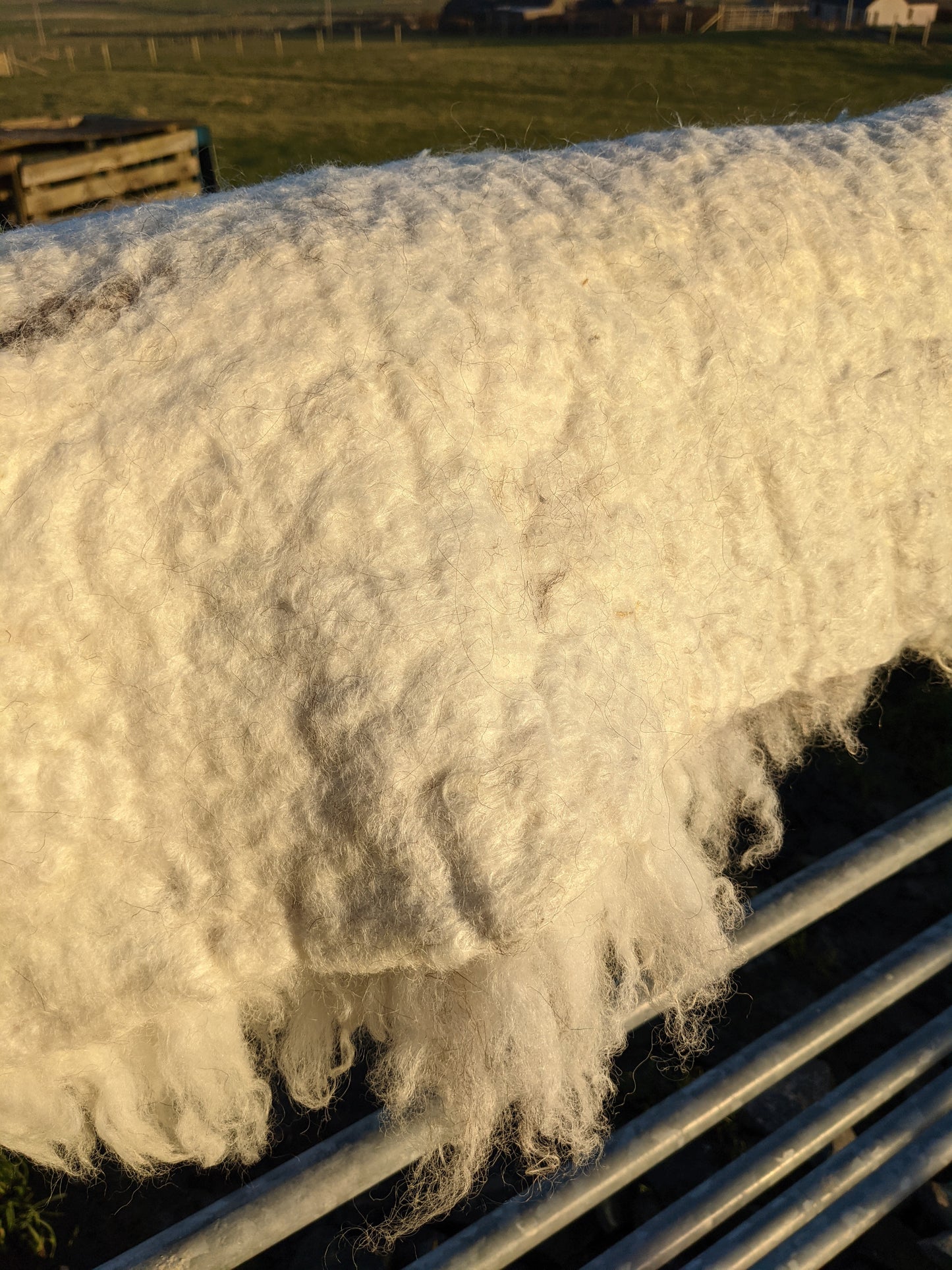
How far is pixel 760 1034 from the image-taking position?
1557 mm

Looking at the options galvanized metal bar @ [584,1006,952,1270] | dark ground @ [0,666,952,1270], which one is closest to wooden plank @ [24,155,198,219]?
dark ground @ [0,666,952,1270]

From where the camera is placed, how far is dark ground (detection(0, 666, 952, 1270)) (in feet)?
4.20

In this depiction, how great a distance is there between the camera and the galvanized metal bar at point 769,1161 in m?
0.70

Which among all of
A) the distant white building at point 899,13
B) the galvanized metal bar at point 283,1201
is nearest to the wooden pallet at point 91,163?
the galvanized metal bar at point 283,1201

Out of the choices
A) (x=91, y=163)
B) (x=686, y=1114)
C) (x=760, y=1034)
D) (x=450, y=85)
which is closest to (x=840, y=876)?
(x=686, y=1114)

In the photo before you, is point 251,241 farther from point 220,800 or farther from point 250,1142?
point 250,1142

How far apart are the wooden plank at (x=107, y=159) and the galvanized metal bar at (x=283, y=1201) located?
11.8 ft

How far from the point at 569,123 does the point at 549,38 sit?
577 cm

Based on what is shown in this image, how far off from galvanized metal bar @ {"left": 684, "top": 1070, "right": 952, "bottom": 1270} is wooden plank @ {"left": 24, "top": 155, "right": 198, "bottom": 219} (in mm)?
3331

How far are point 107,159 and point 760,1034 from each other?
11.9 ft

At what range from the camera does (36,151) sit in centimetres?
416

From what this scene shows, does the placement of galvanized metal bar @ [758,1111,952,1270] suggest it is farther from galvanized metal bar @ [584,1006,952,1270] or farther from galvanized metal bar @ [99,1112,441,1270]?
galvanized metal bar @ [99,1112,441,1270]

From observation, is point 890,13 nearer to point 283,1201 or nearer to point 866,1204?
point 866,1204

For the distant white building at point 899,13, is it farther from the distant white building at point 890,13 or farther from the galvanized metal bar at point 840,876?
the galvanized metal bar at point 840,876
